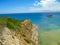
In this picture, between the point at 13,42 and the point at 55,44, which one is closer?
the point at 13,42

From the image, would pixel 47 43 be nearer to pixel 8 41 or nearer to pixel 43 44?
pixel 43 44

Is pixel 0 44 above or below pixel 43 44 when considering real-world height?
above

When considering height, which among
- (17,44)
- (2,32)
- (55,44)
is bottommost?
(55,44)

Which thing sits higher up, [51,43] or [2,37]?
[2,37]

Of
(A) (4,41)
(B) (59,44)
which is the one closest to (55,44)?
(B) (59,44)

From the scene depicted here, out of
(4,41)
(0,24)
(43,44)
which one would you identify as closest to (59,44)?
(43,44)

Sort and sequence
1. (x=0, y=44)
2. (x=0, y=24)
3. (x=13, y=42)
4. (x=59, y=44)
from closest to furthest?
1. (x=0, y=44)
2. (x=13, y=42)
3. (x=0, y=24)
4. (x=59, y=44)

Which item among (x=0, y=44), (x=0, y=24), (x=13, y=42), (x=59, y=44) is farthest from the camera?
(x=59, y=44)

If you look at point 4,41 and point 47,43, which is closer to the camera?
point 4,41

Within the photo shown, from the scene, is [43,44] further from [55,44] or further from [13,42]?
[13,42]
